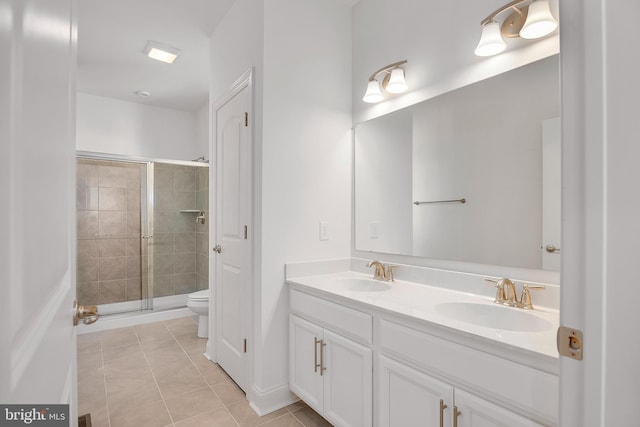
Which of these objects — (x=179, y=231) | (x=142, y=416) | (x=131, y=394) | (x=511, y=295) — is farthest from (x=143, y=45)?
(x=511, y=295)

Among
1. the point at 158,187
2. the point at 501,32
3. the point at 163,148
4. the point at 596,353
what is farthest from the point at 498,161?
the point at 163,148

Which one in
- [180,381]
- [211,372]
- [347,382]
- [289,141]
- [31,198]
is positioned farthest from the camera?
[211,372]

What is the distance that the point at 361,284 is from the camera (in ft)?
6.84

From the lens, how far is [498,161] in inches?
62.6

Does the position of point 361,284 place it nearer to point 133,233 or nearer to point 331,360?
point 331,360

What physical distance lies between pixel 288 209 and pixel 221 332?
123 centimetres

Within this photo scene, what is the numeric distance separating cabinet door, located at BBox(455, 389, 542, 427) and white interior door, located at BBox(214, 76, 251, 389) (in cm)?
140

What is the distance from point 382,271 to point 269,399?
106cm

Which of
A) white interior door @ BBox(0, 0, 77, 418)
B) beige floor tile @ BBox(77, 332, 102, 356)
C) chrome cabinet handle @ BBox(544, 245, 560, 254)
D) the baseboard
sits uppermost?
white interior door @ BBox(0, 0, 77, 418)

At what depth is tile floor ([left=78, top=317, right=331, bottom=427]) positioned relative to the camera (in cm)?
191

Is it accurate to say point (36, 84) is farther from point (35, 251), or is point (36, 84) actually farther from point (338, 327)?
point (338, 327)

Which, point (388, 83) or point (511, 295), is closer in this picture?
point (511, 295)

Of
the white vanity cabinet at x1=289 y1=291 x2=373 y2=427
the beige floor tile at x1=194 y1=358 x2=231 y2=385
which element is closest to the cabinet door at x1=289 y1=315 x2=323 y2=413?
the white vanity cabinet at x1=289 y1=291 x2=373 y2=427

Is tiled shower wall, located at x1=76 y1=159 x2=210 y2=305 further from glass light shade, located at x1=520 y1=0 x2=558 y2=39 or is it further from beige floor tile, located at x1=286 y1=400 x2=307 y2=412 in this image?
glass light shade, located at x1=520 y1=0 x2=558 y2=39
